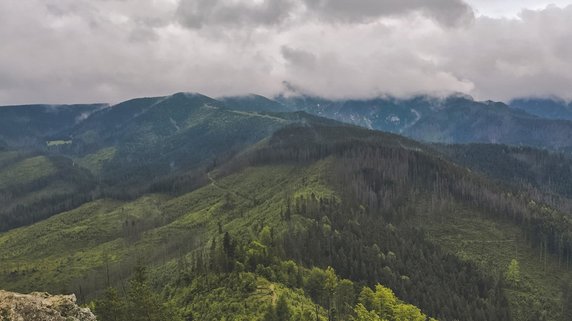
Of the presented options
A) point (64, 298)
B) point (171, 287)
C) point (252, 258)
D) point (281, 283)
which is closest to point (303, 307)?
point (281, 283)

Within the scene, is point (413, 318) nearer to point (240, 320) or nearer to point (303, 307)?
point (303, 307)

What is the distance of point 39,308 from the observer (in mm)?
70812

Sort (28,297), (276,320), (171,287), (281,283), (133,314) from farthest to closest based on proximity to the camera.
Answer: (171,287)
(281,283)
(276,320)
(133,314)
(28,297)

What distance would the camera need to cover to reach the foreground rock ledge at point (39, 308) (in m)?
66.9

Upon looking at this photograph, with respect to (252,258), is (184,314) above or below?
below

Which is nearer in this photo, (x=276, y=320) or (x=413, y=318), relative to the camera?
(x=276, y=320)

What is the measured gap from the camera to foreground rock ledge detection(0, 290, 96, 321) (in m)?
66.9

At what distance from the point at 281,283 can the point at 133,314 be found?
256 feet

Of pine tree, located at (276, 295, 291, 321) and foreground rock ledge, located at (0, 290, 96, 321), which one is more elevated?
foreground rock ledge, located at (0, 290, 96, 321)

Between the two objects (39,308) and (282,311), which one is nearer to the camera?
(39,308)

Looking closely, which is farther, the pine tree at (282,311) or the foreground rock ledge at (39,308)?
the pine tree at (282,311)

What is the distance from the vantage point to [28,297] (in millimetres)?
70812

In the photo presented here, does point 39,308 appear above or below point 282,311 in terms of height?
above

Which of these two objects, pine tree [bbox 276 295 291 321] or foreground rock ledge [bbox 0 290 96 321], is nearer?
foreground rock ledge [bbox 0 290 96 321]
